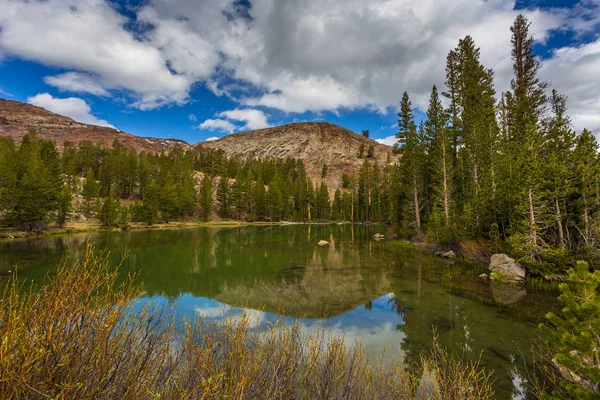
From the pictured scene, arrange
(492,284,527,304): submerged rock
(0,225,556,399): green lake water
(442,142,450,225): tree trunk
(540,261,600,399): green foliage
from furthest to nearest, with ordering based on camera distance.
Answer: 1. (442,142,450,225): tree trunk
2. (492,284,527,304): submerged rock
3. (0,225,556,399): green lake water
4. (540,261,600,399): green foliage

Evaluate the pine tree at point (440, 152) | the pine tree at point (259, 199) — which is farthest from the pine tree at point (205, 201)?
the pine tree at point (440, 152)

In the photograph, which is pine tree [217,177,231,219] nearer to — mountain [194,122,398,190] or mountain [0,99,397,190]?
mountain [194,122,398,190]

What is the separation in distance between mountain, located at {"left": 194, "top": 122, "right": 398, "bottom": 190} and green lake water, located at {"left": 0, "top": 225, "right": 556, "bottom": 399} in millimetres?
126683

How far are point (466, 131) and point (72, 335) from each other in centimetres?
3561

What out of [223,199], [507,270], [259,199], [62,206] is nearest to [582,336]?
[507,270]

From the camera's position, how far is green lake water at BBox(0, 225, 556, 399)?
370 inches

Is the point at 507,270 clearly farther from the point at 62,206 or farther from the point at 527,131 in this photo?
the point at 62,206

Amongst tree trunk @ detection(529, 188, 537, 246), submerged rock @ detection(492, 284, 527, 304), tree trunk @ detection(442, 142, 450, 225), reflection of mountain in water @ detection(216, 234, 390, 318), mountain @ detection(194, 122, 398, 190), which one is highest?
mountain @ detection(194, 122, 398, 190)

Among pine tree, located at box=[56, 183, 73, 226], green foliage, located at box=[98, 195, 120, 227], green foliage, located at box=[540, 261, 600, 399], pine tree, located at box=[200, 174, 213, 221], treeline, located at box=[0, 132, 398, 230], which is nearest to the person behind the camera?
green foliage, located at box=[540, 261, 600, 399]

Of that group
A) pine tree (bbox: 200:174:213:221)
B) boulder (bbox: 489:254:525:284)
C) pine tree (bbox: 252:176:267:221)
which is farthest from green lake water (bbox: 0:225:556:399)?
pine tree (bbox: 252:176:267:221)

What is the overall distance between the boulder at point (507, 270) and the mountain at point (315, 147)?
129768mm

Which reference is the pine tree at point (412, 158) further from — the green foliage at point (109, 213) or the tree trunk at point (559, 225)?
the green foliage at point (109, 213)

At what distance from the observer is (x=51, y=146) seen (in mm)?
65562

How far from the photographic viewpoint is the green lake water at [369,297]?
9406 millimetres
